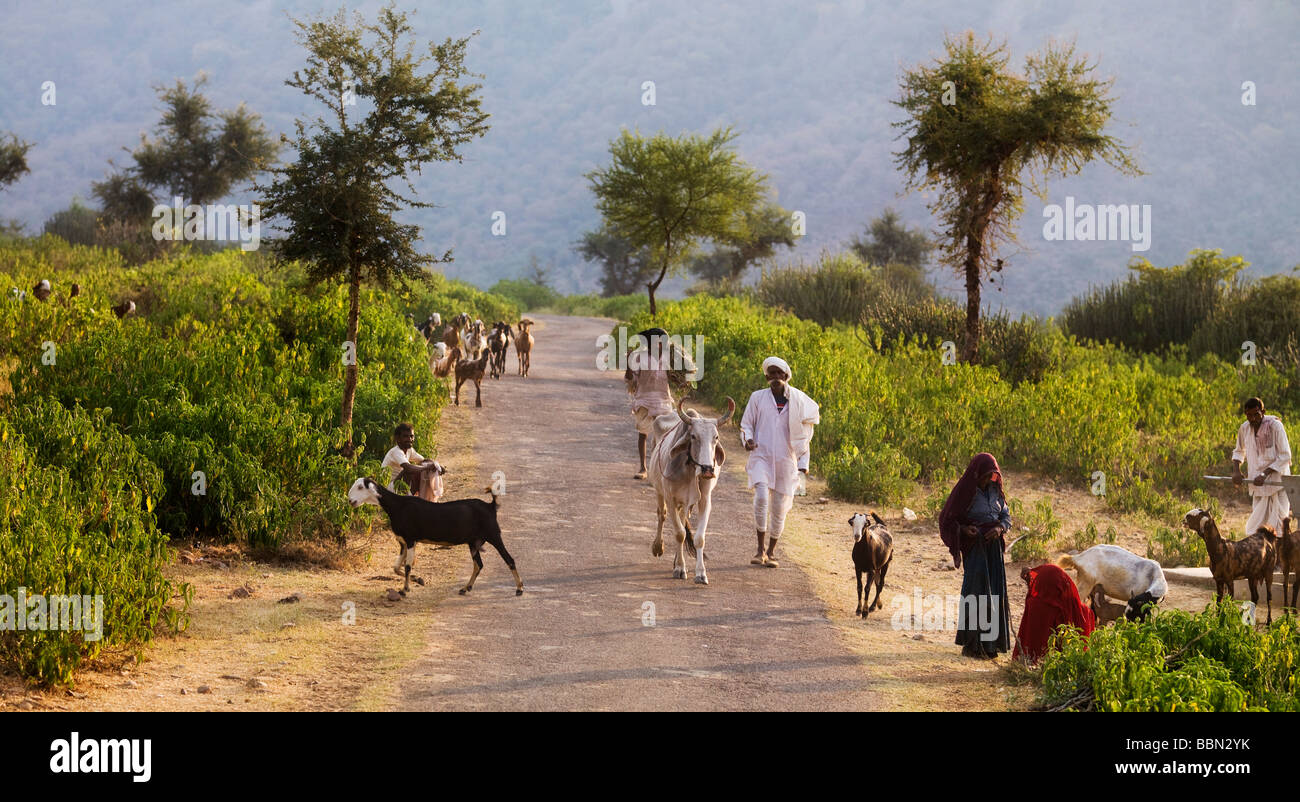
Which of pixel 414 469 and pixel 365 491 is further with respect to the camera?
pixel 414 469

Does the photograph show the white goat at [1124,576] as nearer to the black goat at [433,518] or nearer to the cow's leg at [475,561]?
the black goat at [433,518]

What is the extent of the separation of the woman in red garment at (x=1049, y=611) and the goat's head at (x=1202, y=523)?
91.4 inches

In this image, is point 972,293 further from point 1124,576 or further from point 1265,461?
point 1124,576

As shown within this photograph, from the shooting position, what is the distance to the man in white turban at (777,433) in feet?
36.4

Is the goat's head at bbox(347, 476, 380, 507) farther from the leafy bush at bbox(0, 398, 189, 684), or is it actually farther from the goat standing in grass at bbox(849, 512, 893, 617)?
the goat standing in grass at bbox(849, 512, 893, 617)

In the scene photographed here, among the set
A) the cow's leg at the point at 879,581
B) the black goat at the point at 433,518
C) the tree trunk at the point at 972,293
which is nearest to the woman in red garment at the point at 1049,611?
the cow's leg at the point at 879,581

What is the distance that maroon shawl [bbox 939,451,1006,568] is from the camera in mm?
8734

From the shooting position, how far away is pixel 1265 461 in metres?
11.8

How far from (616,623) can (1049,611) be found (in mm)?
3344

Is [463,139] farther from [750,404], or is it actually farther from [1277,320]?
[1277,320]

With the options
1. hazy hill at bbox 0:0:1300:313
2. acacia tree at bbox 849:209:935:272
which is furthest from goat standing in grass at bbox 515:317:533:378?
hazy hill at bbox 0:0:1300:313

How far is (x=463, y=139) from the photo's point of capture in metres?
14.0

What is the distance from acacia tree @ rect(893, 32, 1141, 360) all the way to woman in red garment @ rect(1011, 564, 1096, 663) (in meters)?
16.6

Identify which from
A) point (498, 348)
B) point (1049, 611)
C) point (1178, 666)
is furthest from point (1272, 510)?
point (498, 348)
